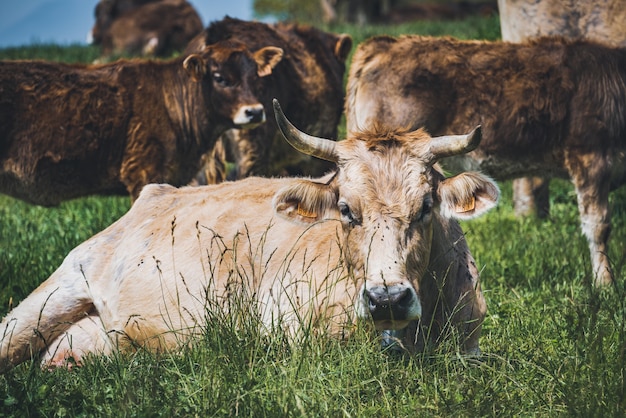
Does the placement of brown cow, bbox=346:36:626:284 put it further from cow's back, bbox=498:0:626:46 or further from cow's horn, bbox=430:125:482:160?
cow's horn, bbox=430:125:482:160

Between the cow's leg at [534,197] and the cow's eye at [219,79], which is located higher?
the cow's eye at [219,79]

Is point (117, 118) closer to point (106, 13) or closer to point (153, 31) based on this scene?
point (153, 31)

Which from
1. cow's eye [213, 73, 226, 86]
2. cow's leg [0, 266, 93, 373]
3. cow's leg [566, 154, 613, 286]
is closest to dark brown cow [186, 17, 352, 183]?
cow's eye [213, 73, 226, 86]

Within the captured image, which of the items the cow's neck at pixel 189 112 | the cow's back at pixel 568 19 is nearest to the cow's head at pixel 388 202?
the cow's neck at pixel 189 112

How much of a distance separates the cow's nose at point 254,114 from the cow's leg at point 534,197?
284cm

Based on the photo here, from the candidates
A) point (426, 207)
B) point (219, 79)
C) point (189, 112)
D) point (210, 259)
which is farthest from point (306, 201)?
point (219, 79)

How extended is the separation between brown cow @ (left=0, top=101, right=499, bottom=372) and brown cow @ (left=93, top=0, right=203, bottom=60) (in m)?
13.8

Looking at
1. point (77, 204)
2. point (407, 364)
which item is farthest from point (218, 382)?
point (77, 204)

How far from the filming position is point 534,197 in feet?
32.8

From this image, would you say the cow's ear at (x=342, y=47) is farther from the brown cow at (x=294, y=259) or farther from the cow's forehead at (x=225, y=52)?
the brown cow at (x=294, y=259)

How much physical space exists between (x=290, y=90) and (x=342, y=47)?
4.96 ft

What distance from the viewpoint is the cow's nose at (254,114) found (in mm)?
9031

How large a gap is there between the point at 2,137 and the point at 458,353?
4.97 m

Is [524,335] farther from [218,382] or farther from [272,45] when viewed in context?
[272,45]
